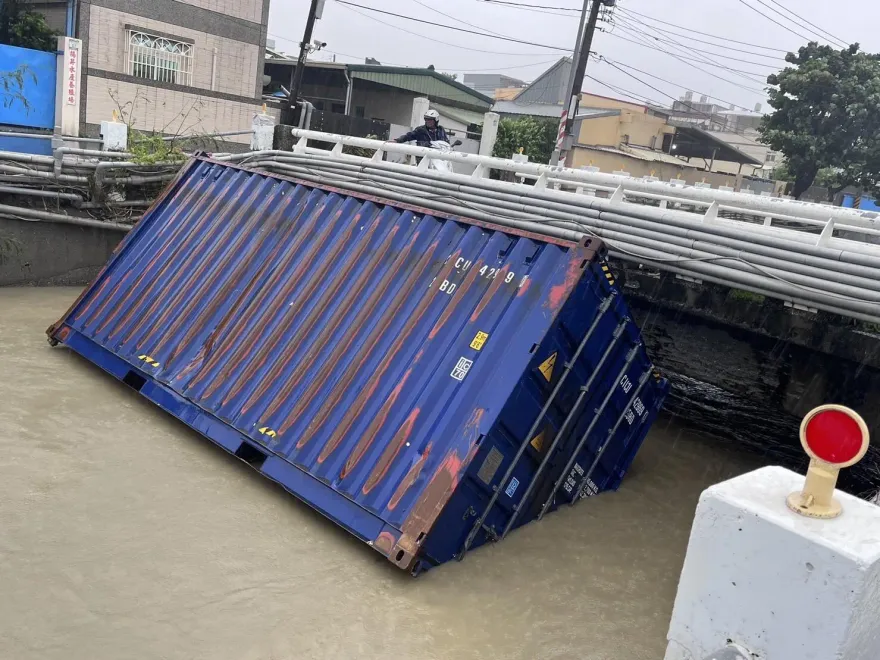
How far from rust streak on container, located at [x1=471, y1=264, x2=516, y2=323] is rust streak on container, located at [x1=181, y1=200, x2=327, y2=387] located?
7.08 ft

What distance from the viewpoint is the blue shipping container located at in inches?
204

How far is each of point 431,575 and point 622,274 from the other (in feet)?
19.1

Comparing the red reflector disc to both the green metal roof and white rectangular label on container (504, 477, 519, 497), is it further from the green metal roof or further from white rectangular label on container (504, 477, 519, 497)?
the green metal roof

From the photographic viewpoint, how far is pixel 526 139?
1081 inches

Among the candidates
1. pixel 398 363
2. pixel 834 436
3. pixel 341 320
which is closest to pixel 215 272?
pixel 341 320

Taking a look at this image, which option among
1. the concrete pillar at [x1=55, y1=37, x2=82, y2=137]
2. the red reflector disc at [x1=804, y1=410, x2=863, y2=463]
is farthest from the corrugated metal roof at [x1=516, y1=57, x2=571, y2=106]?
the red reflector disc at [x1=804, y1=410, x2=863, y2=463]

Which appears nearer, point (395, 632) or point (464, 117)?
point (395, 632)

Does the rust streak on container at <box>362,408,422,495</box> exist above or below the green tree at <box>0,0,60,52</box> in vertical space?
below

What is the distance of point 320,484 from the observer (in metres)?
5.46

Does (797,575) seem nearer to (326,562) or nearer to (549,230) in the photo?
(326,562)

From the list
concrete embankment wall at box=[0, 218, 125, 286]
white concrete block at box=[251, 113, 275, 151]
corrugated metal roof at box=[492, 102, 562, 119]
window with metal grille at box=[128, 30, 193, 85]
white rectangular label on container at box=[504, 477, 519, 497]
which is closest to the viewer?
white rectangular label on container at box=[504, 477, 519, 497]

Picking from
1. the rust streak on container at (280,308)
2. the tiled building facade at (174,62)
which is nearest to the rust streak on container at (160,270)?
the rust streak on container at (280,308)

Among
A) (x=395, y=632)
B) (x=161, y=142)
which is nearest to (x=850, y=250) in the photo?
(x=395, y=632)

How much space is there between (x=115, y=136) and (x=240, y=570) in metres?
8.26
